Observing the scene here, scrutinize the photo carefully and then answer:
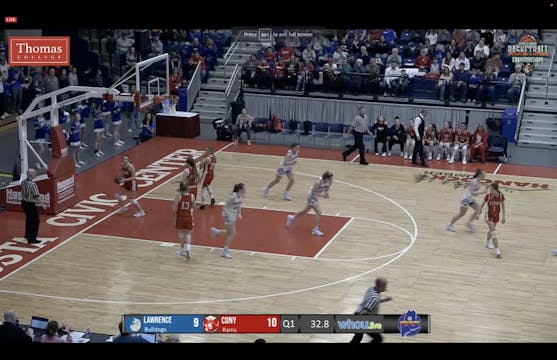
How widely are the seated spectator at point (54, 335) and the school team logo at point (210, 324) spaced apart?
2119mm

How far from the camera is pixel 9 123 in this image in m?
33.0

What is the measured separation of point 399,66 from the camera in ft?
105

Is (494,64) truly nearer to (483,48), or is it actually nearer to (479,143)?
(483,48)

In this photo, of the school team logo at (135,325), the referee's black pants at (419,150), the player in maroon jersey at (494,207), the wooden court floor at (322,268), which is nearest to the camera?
the school team logo at (135,325)

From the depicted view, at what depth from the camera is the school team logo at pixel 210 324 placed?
14023 millimetres

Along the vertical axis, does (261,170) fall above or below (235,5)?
below

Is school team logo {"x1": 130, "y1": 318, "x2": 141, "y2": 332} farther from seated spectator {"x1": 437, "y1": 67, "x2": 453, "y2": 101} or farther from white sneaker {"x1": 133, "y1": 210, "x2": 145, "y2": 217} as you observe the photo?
seated spectator {"x1": 437, "y1": 67, "x2": 453, "y2": 101}

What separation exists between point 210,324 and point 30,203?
24.4ft

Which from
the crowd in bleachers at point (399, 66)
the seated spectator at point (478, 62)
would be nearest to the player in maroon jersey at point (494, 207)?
the crowd in bleachers at point (399, 66)

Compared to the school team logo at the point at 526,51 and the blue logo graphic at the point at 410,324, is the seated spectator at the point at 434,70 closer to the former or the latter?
the school team logo at the point at 526,51

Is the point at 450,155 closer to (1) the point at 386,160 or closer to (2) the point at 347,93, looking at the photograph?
(1) the point at 386,160

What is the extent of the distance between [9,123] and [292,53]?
1058 cm

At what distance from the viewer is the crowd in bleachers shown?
30.7 m
